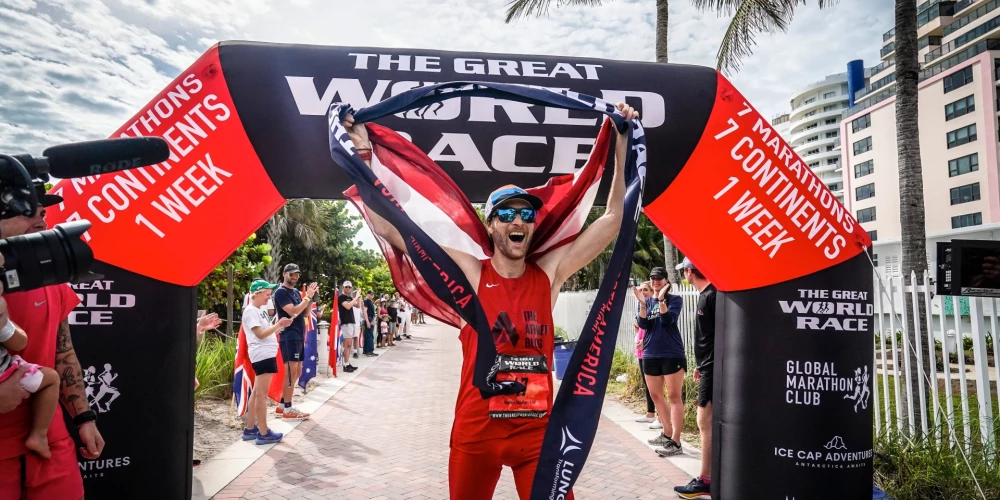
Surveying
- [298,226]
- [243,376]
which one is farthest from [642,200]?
[298,226]

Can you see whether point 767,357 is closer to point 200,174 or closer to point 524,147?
point 524,147

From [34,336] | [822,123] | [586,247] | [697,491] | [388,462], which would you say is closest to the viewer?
[34,336]

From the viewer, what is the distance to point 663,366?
6.27 meters

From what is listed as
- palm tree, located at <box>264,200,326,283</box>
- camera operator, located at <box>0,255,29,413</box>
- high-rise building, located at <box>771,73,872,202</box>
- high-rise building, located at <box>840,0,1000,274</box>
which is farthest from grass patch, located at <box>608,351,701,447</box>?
high-rise building, located at <box>771,73,872,202</box>

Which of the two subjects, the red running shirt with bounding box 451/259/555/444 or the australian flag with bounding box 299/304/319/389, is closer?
the red running shirt with bounding box 451/259/555/444

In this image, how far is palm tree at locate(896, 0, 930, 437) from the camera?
6004 millimetres

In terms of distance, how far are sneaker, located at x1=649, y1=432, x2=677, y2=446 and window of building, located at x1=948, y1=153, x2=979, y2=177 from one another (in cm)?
4323

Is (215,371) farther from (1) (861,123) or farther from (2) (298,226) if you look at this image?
(1) (861,123)

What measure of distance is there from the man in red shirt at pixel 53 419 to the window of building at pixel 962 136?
48627 mm

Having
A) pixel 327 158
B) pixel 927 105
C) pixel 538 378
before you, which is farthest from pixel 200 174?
pixel 927 105

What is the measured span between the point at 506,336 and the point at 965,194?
48.1 meters

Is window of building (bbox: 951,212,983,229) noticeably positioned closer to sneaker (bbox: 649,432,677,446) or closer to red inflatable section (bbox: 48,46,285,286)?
sneaker (bbox: 649,432,677,446)

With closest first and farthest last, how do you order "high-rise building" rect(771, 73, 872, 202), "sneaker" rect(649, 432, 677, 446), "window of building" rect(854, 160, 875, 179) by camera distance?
"sneaker" rect(649, 432, 677, 446) < "window of building" rect(854, 160, 875, 179) < "high-rise building" rect(771, 73, 872, 202)

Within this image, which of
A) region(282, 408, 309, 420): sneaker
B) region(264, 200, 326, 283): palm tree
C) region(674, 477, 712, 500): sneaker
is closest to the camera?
region(674, 477, 712, 500): sneaker
